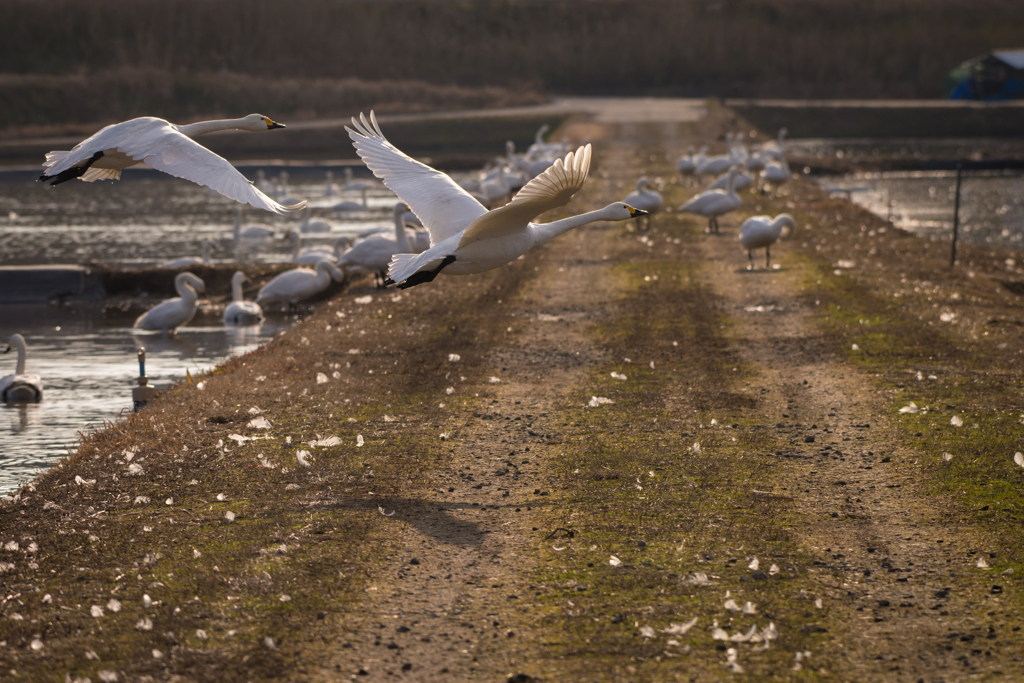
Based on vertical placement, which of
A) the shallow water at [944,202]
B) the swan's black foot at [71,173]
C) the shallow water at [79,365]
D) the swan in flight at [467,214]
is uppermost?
the swan's black foot at [71,173]

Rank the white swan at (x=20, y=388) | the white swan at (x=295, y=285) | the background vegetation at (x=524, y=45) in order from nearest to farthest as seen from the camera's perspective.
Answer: the white swan at (x=20, y=388) < the white swan at (x=295, y=285) < the background vegetation at (x=524, y=45)

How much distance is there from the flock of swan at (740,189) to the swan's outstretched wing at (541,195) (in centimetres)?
1057

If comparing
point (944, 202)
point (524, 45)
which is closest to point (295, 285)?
point (944, 202)

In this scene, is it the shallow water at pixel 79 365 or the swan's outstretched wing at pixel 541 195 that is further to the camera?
the shallow water at pixel 79 365

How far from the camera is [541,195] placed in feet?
27.2

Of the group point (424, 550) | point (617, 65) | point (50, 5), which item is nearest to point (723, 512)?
point (424, 550)

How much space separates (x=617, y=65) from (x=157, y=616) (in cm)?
9594

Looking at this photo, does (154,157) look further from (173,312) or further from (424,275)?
(173,312)

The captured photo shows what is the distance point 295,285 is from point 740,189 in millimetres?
17062

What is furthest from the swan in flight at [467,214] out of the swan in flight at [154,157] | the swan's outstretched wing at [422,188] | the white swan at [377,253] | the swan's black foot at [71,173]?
the white swan at [377,253]

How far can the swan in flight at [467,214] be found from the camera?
27.1 ft

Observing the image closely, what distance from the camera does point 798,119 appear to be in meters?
65.8

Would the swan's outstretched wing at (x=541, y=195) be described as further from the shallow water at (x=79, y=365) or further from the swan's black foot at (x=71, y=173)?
the shallow water at (x=79, y=365)

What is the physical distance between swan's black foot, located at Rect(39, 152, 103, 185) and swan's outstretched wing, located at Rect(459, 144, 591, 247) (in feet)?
11.0
